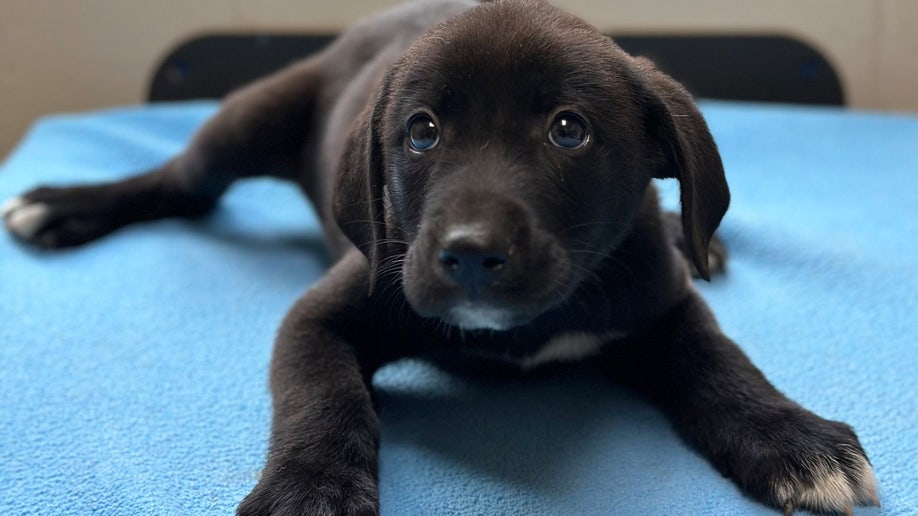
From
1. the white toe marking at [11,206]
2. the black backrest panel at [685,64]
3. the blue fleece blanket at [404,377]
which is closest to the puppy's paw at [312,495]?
the blue fleece blanket at [404,377]

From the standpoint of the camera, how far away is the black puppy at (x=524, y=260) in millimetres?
1562

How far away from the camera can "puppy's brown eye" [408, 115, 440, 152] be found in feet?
5.65

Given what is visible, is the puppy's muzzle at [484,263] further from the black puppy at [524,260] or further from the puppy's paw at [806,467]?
the puppy's paw at [806,467]

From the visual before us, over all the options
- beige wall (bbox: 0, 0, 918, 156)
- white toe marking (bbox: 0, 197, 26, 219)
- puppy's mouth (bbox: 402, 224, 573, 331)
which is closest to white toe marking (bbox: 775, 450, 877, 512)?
puppy's mouth (bbox: 402, 224, 573, 331)

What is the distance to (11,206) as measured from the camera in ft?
10.2

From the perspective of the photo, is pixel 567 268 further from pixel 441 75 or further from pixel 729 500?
pixel 729 500

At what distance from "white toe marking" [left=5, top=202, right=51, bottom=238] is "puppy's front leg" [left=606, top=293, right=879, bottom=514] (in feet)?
6.77

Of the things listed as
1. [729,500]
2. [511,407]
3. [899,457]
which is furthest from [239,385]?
[899,457]

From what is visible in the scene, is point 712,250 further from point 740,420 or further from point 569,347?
point 740,420

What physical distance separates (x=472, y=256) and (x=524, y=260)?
107mm

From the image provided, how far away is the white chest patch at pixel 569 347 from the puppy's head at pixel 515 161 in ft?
0.67

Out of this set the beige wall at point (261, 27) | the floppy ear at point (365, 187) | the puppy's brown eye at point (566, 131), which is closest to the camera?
the puppy's brown eye at point (566, 131)

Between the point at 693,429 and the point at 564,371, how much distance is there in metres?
0.43

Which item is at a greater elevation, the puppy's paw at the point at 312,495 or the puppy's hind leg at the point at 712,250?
the puppy's paw at the point at 312,495
